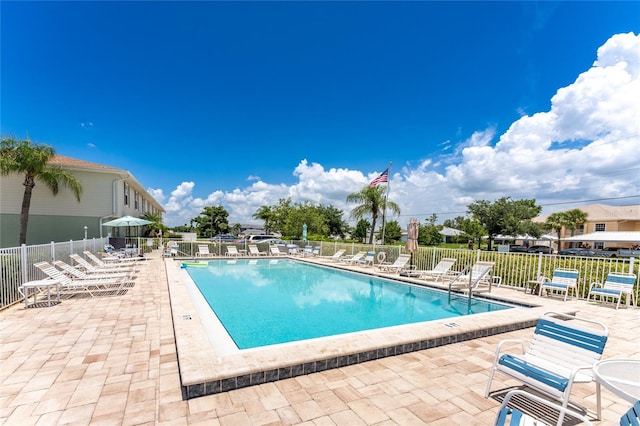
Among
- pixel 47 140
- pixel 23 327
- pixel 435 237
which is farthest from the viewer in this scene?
pixel 435 237

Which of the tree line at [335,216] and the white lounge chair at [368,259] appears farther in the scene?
the white lounge chair at [368,259]

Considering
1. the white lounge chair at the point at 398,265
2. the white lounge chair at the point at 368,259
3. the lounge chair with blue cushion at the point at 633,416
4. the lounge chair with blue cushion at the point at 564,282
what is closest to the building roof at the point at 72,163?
the white lounge chair at the point at 368,259

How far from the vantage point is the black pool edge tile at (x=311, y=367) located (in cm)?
302

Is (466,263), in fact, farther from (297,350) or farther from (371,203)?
(371,203)

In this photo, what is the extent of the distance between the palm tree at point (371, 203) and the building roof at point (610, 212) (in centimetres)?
3214

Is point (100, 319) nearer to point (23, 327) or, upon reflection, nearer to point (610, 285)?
point (23, 327)

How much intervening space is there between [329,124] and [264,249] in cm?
1045

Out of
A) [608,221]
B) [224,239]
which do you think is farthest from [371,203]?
[608,221]

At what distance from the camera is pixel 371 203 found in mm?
27156

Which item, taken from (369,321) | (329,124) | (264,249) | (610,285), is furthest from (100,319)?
(329,124)

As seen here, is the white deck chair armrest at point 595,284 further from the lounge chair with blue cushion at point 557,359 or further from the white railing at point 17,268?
the white railing at point 17,268

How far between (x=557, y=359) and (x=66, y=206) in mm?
22001

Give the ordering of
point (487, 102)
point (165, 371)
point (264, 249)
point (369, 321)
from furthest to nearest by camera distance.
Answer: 1. point (264, 249)
2. point (487, 102)
3. point (369, 321)
4. point (165, 371)

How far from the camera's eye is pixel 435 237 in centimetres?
4016
